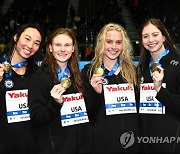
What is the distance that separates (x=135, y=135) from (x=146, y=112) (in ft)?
0.82

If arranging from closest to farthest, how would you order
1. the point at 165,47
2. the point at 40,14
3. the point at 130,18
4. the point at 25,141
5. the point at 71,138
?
the point at 71,138 → the point at 25,141 → the point at 165,47 → the point at 40,14 → the point at 130,18

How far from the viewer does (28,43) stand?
2871mm

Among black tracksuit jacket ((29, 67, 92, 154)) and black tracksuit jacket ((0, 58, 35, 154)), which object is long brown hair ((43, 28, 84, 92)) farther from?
black tracksuit jacket ((0, 58, 35, 154))

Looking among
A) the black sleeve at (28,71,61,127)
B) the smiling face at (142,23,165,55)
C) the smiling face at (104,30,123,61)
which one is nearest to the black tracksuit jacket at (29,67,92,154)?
the black sleeve at (28,71,61,127)

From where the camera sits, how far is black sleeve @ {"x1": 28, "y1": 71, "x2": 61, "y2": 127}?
254 centimetres

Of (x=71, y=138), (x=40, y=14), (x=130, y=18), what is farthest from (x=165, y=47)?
(x=130, y=18)

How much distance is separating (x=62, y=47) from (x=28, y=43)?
37 centimetres

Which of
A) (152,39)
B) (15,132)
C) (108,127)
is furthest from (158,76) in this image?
(15,132)

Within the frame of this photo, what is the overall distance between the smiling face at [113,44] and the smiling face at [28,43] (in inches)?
27.1

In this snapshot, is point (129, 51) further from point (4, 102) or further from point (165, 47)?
point (4, 102)

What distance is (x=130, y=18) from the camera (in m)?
18.0

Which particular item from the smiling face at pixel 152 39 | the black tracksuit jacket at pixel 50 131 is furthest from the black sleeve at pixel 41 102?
the smiling face at pixel 152 39

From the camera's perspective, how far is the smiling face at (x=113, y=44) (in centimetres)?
291

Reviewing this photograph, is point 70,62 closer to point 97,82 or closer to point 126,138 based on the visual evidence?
point 97,82
